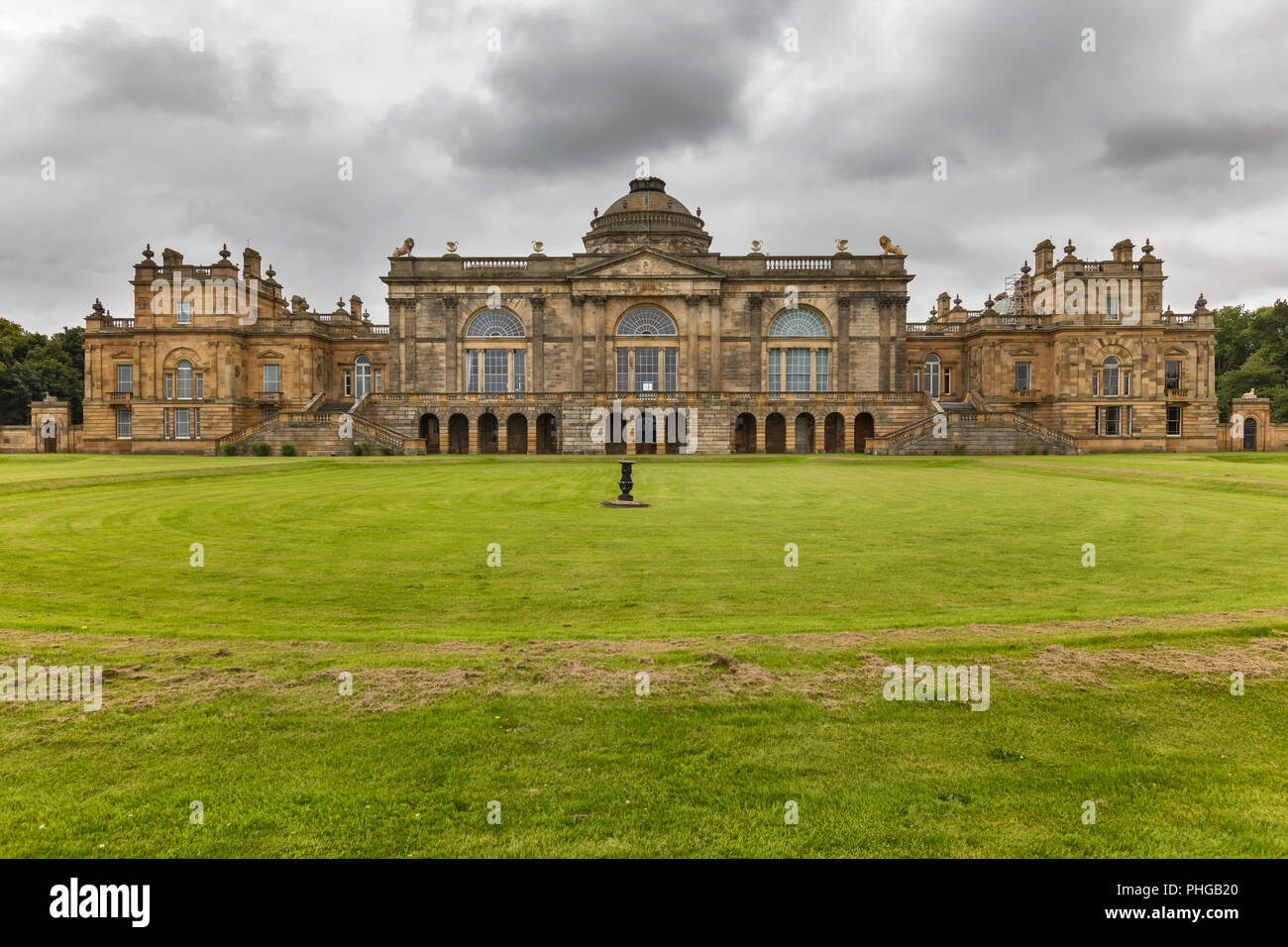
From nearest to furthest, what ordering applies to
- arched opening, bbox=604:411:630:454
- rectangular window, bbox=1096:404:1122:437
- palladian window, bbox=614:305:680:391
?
arched opening, bbox=604:411:630:454 < rectangular window, bbox=1096:404:1122:437 < palladian window, bbox=614:305:680:391

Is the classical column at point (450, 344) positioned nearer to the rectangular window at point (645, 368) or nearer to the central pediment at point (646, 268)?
the central pediment at point (646, 268)

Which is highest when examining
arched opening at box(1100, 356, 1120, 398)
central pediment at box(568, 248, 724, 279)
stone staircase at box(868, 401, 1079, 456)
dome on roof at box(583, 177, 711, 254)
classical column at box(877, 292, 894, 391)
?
dome on roof at box(583, 177, 711, 254)

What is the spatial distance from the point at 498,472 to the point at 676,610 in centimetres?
2449

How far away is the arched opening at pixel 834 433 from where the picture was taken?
6100 centimetres

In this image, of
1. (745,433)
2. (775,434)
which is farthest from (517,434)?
(775,434)

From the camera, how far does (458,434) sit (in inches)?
2405

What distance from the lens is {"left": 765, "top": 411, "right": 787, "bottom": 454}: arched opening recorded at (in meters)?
60.2

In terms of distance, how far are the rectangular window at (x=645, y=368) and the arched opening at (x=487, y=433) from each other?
12281 millimetres

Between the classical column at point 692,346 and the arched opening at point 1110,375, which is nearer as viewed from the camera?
the arched opening at point 1110,375

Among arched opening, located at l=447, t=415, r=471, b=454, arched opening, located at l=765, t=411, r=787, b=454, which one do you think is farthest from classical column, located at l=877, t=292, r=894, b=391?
arched opening, located at l=447, t=415, r=471, b=454

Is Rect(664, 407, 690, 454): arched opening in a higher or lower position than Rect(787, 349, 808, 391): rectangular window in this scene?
lower

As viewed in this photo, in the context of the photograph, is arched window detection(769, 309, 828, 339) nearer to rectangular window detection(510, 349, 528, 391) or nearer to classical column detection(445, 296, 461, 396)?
rectangular window detection(510, 349, 528, 391)

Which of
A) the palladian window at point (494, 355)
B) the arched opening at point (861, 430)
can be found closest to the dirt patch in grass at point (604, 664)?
the arched opening at point (861, 430)

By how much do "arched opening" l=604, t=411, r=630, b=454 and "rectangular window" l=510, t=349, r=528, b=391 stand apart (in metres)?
11.0
